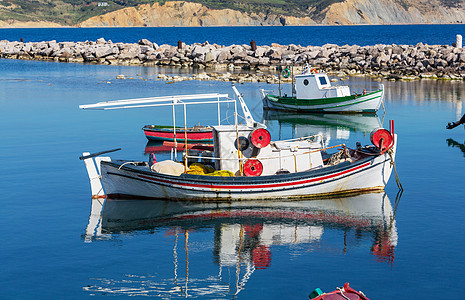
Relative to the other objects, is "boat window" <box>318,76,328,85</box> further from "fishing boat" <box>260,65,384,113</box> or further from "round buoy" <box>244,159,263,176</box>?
"round buoy" <box>244,159,263,176</box>

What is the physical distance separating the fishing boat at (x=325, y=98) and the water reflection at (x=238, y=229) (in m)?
20.8

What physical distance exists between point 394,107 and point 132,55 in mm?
56415

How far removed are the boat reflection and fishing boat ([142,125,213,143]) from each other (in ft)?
22.2

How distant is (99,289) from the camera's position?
15.4 m

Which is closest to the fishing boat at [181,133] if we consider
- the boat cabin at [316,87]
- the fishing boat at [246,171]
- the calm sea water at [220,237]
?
the calm sea water at [220,237]

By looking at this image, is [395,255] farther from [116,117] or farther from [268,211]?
[116,117]

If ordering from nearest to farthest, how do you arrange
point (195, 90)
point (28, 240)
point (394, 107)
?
1. point (28, 240)
2. point (394, 107)
3. point (195, 90)

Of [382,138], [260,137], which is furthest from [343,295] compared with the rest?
[382,138]

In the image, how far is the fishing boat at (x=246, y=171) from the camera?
22.5m

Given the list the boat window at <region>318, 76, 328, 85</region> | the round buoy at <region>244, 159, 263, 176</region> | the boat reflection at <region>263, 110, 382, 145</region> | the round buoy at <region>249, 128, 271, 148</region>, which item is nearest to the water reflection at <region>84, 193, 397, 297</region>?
the round buoy at <region>244, 159, 263, 176</region>

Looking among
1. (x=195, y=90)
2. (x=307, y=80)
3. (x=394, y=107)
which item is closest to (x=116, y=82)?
(x=195, y=90)

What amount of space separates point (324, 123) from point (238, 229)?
909 inches

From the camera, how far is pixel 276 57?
82.9 metres

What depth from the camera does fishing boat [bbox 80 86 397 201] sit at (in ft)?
73.9
